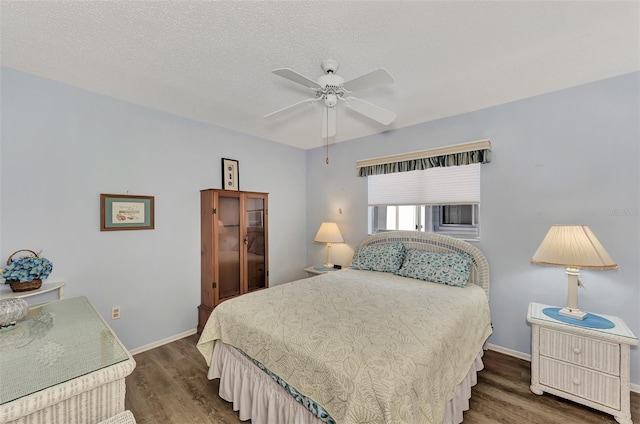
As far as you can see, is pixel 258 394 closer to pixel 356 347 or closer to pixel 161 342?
pixel 356 347

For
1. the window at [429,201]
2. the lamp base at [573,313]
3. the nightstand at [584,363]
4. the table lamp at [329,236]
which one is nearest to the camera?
the nightstand at [584,363]

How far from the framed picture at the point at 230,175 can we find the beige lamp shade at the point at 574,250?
3.35 m

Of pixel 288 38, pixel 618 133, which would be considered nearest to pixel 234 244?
pixel 288 38

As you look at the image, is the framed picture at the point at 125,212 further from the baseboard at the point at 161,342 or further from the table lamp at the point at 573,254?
the table lamp at the point at 573,254

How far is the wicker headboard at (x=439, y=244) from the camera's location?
2795 millimetres

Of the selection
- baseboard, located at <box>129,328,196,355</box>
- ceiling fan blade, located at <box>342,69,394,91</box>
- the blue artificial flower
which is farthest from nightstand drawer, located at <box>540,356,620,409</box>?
the blue artificial flower

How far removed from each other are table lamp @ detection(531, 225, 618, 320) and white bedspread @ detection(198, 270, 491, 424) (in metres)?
0.61

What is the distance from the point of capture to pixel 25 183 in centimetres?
221

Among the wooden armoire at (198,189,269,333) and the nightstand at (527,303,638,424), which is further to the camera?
the wooden armoire at (198,189,269,333)

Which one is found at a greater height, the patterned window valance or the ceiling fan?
the ceiling fan

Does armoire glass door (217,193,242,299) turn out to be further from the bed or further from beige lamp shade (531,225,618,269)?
beige lamp shade (531,225,618,269)

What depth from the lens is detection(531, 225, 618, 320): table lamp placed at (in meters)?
1.92

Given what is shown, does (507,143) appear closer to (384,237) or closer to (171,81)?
(384,237)

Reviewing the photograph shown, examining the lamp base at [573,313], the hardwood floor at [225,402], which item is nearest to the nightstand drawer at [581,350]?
the lamp base at [573,313]
